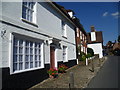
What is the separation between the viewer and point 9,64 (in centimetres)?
531

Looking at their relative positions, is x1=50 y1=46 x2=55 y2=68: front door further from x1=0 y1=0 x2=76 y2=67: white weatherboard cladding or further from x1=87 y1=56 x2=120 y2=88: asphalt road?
x1=87 y1=56 x2=120 y2=88: asphalt road

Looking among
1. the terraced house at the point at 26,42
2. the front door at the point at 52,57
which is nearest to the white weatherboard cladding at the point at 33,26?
the terraced house at the point at 26,42

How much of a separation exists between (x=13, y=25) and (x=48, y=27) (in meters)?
3.92

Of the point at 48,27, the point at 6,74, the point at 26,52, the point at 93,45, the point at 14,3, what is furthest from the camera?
the point at 93,45

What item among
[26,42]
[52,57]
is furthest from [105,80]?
[26,42]

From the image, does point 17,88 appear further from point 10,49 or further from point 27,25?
point 27,25

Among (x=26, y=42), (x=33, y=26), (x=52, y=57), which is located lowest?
(x=52, y=57)

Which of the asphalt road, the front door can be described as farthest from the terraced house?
the asphalt road

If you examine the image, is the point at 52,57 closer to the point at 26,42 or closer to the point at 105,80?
the point at 26,42

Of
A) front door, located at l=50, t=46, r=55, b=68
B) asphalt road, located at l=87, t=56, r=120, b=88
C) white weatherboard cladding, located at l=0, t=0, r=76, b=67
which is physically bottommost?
asphalt road, located at l=87, t=56, r=120, b=88

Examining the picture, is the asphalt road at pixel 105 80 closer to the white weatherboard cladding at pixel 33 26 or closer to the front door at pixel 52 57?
the front door at pixel 52 57

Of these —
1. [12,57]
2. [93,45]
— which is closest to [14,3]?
[12,57]

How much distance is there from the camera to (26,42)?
686 centimetres

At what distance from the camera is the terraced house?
17.2ft
